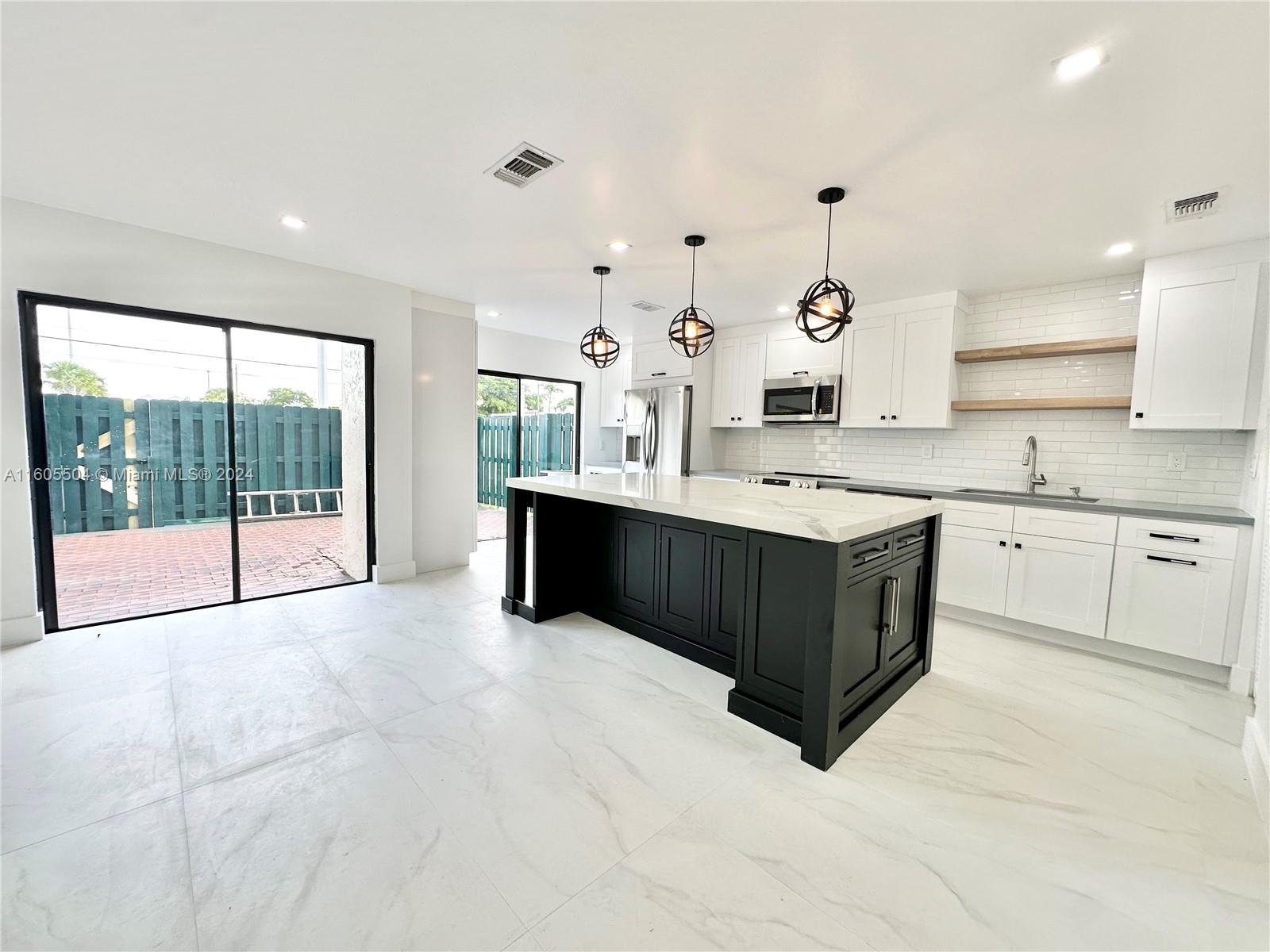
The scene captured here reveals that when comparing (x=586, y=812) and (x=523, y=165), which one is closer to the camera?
(x=586, y=812)

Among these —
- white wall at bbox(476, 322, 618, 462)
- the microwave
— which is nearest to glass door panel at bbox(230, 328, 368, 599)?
white wall at bbox(476, 322, 618, 462)

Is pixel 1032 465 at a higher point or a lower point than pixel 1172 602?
higher

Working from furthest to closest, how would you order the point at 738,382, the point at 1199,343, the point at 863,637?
1. the point at 738,382
2. the point at 1199,343
3. the point at 863,637

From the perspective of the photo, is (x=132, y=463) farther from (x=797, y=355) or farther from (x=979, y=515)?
(x=979, y=515)

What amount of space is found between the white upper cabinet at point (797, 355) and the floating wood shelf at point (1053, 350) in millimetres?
987

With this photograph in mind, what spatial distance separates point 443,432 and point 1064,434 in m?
5.13

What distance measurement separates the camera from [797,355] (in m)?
4.91

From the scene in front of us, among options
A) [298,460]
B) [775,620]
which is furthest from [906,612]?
[298,460]

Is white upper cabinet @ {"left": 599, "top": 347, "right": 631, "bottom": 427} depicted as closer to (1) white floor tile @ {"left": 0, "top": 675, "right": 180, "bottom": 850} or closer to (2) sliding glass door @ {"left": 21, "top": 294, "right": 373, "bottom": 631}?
(2) sliding glass door @ {"left": 21, "top": 294, "right": 373, "bottom": 631}

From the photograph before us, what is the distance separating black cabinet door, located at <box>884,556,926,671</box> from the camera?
239cm

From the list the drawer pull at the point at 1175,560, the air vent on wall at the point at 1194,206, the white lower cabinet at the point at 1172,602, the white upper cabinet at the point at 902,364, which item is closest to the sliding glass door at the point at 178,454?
the white upper cabinet at the point at 902,364

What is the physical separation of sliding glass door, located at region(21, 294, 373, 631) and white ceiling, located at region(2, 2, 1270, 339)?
2.67 feet

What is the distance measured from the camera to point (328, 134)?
2164 millimetres

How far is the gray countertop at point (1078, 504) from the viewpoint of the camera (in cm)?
281
